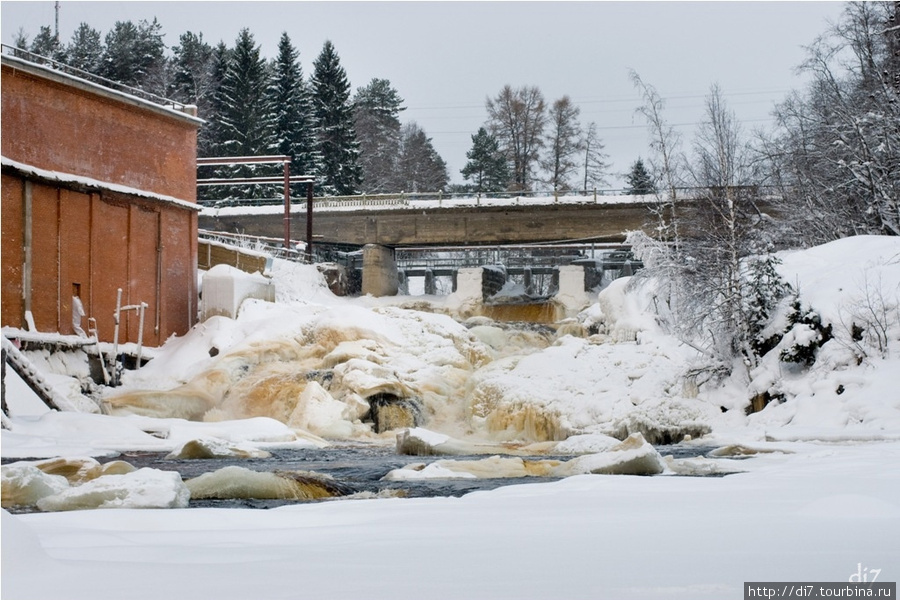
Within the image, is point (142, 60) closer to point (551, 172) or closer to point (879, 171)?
point (551, 172)

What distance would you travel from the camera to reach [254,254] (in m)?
33.4

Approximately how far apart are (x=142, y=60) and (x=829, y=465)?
56.9 m

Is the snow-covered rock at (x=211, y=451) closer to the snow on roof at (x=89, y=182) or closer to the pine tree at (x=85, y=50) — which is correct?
the snow on roof at (x=89, y=182)

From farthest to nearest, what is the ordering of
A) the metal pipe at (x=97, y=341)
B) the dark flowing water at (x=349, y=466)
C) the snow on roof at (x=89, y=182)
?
the metal pipe at (x=97, y=341) → the snow on roof at (x=89, y=182) → the dark flowing water at (x=349, y=466)

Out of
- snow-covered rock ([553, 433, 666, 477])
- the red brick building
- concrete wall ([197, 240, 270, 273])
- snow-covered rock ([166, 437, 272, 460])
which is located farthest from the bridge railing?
snow-covered rock ([553, 433, 666, 477])

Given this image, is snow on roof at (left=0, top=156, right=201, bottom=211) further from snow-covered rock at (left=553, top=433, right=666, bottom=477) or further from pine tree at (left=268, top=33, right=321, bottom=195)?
pine tree at (left=268, top=33, right=321, bottom=195)

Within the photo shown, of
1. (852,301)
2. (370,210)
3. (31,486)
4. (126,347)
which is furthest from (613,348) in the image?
(370,210)

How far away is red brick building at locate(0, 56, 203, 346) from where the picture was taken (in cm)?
Result: 2348

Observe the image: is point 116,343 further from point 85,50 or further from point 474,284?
point 85,50

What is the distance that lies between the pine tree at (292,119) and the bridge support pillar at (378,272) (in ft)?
41.7

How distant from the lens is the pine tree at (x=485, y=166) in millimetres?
60281

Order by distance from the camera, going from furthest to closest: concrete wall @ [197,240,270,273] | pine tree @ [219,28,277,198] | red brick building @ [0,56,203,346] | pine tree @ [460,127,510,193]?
1. pine tree @ [460,127,510,193]
2. pine tree @ [219,28,277,198]
3. concrete wall @ [197,240,270,273]
4. red brick building @ [0,56,203,346]

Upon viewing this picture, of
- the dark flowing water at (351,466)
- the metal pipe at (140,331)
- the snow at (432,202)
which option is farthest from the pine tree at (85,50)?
the dark flowing water at (351,466)

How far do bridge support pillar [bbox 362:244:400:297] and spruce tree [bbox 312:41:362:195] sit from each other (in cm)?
1225
